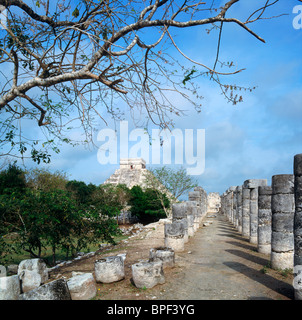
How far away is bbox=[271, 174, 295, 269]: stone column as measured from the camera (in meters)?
8.59

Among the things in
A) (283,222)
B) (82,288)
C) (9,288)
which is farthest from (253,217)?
(9,288)

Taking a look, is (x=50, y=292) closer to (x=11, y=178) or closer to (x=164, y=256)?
(x=164, y=256)

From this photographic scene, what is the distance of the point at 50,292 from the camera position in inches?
216

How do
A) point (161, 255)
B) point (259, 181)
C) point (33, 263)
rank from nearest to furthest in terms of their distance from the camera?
point (33, 263)
point (161, 255)
point (259, 181)

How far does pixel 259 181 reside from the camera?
14164mm

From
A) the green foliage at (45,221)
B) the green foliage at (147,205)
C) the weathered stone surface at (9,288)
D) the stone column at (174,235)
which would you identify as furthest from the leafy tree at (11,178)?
the weathered stone surface at (9,288)

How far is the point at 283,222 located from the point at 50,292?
680 centimetres

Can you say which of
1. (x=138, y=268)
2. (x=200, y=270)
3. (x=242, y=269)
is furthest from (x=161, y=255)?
(x=242, y=269)

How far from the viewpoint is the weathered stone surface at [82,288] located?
6.04m

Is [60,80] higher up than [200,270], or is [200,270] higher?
[60,80]

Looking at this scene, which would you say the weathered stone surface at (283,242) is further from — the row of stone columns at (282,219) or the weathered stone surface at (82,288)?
the weathered stone surface at (82,288)
